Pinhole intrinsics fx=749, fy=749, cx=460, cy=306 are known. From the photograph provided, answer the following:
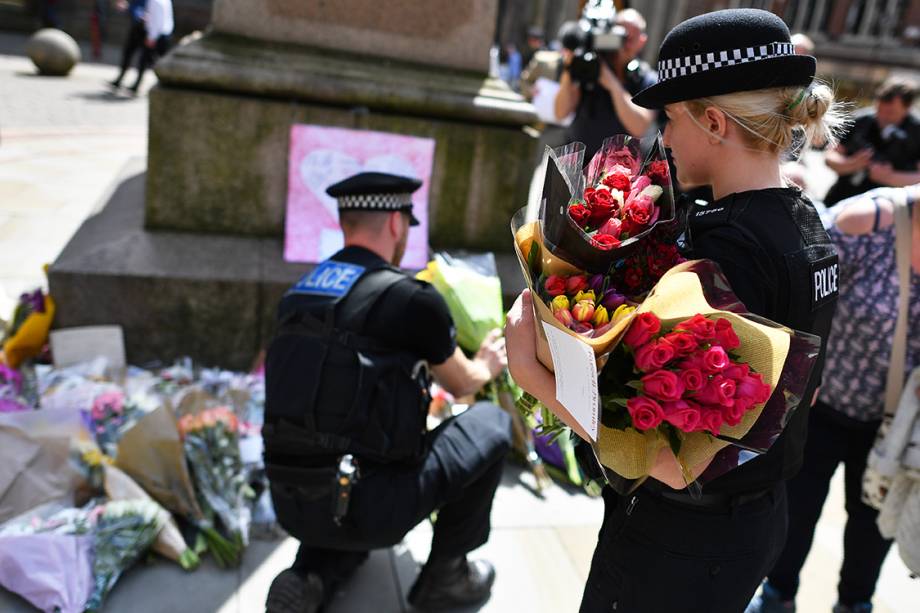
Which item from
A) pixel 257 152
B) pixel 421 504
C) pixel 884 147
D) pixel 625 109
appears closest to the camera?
pixel 421 504

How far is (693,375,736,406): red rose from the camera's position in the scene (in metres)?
1.12

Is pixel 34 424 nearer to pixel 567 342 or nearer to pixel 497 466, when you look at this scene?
pixel 497 466

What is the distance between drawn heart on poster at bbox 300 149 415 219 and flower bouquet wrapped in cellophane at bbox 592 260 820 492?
2812 mm

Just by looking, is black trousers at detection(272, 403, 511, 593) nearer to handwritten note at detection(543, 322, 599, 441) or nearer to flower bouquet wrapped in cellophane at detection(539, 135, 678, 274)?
handwritten note at detection(543, 322, 599, 441)

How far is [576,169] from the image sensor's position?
4.60ft

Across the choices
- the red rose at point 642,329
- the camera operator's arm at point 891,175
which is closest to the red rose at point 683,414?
the red rose at point 642,329

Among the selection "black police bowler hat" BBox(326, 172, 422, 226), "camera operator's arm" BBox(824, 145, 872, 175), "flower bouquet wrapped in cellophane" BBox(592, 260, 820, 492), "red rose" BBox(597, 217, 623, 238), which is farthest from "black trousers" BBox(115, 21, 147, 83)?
"flower bouquet wrapped in cellophane" BBox(592, 260, 820, 492)

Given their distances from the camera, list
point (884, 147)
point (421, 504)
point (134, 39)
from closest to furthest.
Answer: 1. point (421, 504)
2. point (884, 147)
3. point (134, 39)

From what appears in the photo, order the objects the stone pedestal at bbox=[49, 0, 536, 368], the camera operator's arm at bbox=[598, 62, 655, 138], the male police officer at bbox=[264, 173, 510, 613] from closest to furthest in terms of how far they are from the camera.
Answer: the male police officer at bbox=[264, 173, 510, 613] < the stone pedestal at bbox=[49, 0, 536, 368] < the camera operator's arm at bbox=[598, 62, 655, 138]

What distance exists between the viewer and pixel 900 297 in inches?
90.1

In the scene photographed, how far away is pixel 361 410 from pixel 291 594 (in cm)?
62

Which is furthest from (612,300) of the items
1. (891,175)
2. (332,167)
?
(891,175)

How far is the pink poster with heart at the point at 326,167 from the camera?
12.6 feet

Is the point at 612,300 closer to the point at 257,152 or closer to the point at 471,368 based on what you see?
the point at 471,368
